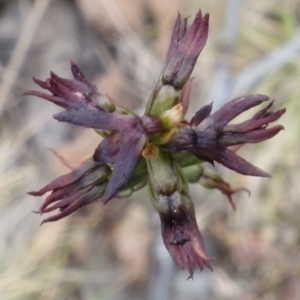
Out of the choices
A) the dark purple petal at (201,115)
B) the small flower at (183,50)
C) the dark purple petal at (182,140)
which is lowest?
the dark purple petal at (182,140)

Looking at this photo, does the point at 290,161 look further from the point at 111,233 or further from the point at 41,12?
the point at 41,12

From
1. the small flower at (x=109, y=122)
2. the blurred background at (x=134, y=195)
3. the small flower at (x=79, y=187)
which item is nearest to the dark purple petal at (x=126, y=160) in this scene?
the small flower at (x=109, y=122)

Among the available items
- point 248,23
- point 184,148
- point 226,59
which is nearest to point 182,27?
point 184,148

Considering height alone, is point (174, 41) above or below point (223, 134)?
above

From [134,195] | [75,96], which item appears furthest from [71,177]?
[134,195]

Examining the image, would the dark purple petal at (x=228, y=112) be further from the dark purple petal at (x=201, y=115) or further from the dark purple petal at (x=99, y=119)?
the dark purple petal at (x=99, y=119)

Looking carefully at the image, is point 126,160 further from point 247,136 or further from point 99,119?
point 247,136

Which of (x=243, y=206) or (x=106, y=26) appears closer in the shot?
(x=243, y=206)
